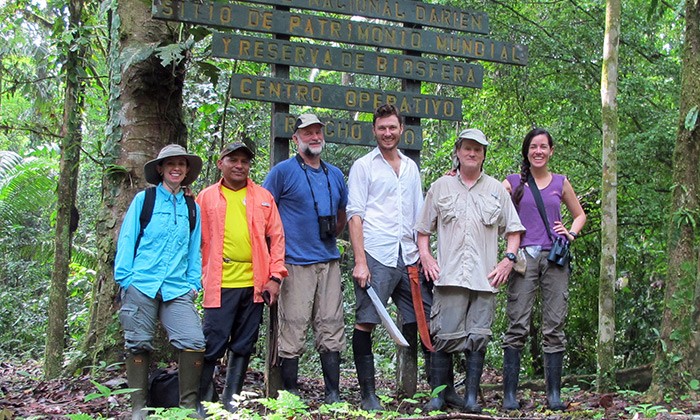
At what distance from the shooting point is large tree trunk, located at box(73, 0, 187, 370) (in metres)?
6.24

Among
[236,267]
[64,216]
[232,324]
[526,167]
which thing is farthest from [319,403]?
[64,216]

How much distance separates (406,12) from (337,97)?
1056 millimetres

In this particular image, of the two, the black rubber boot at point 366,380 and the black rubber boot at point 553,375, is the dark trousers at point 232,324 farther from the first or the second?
the black rubber boot at point 553,375

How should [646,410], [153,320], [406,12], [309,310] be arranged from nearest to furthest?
1. [646,410]
2. [153,320]
3. [309,310]
4. [406,12]

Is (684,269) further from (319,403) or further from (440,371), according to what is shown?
(319,403)

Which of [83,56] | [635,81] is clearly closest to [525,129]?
[635,81]

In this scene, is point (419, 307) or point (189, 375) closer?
point (189, 375)

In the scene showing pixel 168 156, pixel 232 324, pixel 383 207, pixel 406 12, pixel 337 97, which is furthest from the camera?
pixel 406 12

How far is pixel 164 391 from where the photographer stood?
195 inches

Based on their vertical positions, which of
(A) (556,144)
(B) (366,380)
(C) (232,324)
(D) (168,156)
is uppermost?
(A) (556,144)

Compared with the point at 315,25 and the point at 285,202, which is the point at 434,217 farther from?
the point at 315,25

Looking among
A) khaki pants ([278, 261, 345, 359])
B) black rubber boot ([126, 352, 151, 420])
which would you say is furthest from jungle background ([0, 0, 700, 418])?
khaki pants ([278, 261, 345, 359])

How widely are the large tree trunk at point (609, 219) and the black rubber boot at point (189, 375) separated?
3.35 metres

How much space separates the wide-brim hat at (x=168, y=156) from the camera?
4824 mm
